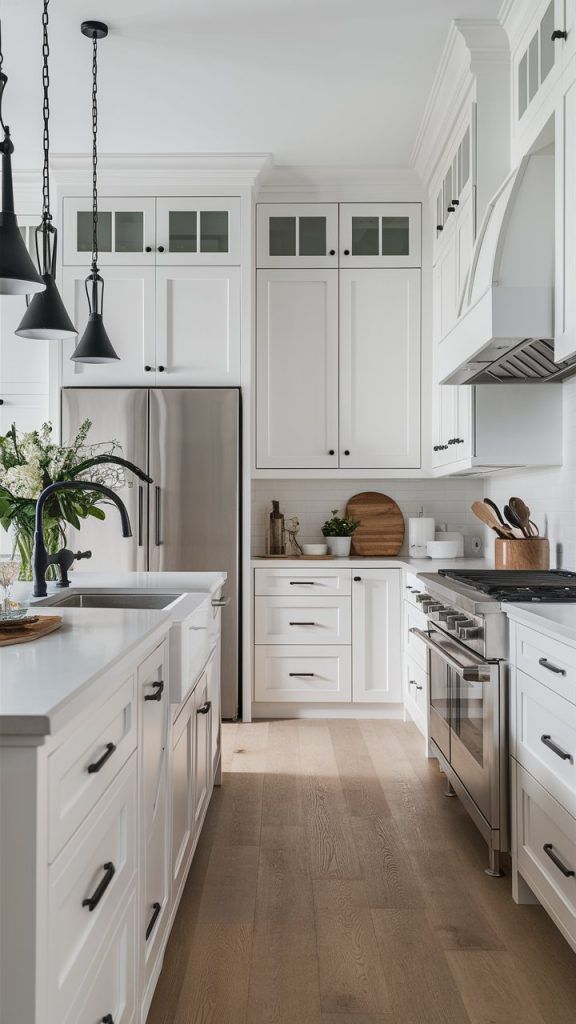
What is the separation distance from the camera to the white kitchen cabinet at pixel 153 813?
5.29 feet

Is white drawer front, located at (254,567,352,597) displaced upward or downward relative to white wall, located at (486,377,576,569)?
downward

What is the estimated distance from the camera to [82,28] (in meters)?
3.06

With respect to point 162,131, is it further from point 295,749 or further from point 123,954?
point 123,954

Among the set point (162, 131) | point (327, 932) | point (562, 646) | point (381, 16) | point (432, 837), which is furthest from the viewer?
point (162, 131)

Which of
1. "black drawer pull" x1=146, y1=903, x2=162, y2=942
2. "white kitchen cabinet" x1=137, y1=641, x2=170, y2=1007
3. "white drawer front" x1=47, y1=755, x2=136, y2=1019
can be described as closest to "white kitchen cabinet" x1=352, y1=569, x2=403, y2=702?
"white kitchen cabinet" x1=137, y1=641, x2=170, y2=1007

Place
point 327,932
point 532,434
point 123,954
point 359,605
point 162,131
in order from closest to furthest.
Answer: point 123,954, point 327,932, point 532,434, point 162,131, point 359,605

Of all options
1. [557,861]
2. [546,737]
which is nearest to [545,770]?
[546,737]

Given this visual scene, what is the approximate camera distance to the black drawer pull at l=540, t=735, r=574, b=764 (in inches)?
73.0

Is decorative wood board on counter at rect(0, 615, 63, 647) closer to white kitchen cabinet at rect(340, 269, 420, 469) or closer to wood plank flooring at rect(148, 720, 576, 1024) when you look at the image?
wood plank flooring at rect(148, 720, 576, 1024)

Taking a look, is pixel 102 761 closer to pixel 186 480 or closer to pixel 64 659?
pixel 64 659

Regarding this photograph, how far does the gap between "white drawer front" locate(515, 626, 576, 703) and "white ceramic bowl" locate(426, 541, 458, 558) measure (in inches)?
82.4

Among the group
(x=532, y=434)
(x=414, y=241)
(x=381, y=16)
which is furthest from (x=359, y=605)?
(x=381, y=16)

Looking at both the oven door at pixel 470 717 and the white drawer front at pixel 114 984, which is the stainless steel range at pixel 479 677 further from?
the white drawer front at pixel 114 984

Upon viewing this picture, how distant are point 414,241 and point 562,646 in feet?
10.7
